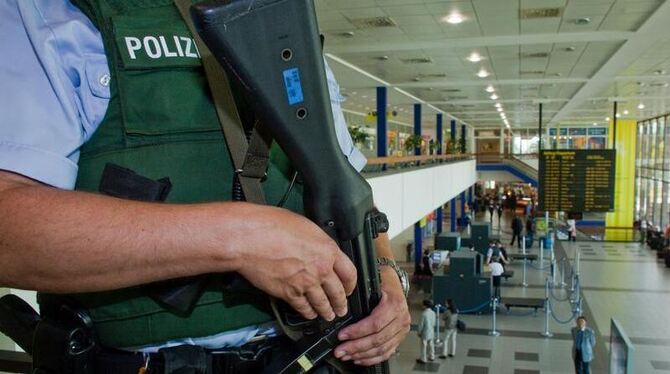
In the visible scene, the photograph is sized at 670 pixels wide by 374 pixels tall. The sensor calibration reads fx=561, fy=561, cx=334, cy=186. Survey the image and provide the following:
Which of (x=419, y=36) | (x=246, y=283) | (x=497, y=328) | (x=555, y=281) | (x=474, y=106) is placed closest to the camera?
(x=246, y=283)

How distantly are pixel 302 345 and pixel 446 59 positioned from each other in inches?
455

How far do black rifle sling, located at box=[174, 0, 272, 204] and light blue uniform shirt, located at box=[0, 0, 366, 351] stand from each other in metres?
0.16

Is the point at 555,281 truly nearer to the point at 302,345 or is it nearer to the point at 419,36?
the point at 419,36

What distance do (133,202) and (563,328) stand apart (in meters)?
11.6

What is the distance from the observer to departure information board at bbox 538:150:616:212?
1370cm

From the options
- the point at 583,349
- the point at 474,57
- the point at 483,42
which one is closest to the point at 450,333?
the point at 583,349

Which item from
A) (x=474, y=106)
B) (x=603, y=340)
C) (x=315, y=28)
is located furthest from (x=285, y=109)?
(x=474, y=106)

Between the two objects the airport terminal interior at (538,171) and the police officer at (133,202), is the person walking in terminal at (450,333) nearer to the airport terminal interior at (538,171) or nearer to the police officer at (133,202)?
the airport terminal interior at (538,171)

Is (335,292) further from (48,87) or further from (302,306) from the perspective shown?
(48,87)

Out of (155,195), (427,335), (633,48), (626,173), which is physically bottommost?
(427,335)

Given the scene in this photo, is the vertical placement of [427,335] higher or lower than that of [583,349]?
lower

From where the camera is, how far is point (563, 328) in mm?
11016

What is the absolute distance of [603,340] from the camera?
10188 millimetres

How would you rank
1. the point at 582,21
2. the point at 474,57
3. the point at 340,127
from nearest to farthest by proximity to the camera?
the point at 340,127 → the point at 582,21 → the point at 474,57
